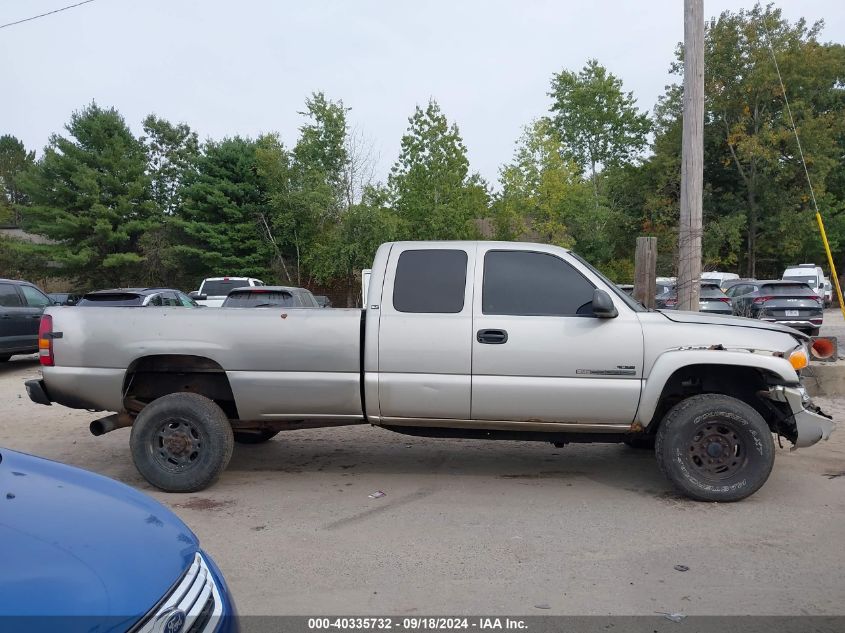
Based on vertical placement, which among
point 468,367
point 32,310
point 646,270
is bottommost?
point 468,367

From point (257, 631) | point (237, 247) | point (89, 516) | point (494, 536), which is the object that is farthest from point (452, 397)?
point (237, 247)

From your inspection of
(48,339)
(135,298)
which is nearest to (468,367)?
(48,339)

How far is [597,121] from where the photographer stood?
2235 inches

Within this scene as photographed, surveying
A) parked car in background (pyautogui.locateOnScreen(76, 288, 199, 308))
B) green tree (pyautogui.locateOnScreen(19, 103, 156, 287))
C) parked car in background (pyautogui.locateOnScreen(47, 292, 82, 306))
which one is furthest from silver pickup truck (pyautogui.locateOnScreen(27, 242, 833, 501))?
green tree (pyautogui.locateOnScreen(19, 103, 156, 287))

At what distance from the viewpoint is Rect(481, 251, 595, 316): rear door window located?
17.8ft

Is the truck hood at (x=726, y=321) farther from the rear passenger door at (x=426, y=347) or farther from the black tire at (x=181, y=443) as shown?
the black tire at (x=181, y=443)

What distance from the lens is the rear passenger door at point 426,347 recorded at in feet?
17.5

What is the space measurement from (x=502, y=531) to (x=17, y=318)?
41.0 ft

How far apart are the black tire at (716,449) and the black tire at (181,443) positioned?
3.55 meters

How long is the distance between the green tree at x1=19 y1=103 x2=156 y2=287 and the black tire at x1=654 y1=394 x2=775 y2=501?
3775cm

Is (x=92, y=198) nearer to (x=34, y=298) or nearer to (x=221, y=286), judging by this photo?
(x=221, y=286)

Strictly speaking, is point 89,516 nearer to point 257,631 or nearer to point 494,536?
A: point 257,631

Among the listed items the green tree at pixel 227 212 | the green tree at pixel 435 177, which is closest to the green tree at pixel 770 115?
the green tree at pixel 435 177

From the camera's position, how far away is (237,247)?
37.0 m
